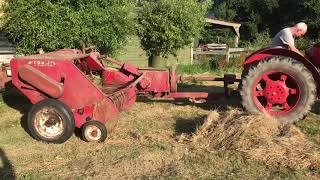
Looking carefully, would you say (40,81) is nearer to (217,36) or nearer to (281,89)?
(281,89)

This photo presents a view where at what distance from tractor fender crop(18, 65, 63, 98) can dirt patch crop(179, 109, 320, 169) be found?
1.88m

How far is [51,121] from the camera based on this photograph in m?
6.55

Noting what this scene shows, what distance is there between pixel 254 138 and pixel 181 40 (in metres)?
11.3

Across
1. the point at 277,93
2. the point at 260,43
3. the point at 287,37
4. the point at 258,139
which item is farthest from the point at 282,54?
the point at 260,43

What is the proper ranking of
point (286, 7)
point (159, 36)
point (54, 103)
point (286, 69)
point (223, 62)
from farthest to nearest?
1. point (286, 7)
2. point (223, 62)
3. point (159, 36)
4. point (286, 69)
5. point (54, 103)

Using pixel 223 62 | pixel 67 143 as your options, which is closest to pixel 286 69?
pixel 67 143

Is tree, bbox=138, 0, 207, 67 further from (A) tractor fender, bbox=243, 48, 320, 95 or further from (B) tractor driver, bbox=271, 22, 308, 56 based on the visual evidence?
(A) tractor fender, bbox=243, 48, 320, 95

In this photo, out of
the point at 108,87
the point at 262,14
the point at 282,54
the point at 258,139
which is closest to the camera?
the point at 258,139

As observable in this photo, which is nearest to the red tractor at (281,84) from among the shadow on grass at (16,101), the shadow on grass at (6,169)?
the shadow on grass at (6,169)

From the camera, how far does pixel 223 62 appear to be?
18.4 metres

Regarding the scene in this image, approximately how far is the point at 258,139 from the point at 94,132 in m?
2.25

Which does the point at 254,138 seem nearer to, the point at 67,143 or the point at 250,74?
the point at 250,74

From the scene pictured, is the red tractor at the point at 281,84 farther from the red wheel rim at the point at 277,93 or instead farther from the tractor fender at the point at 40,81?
the tractor fender at the point at 40,81

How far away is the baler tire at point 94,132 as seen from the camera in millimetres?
6445
